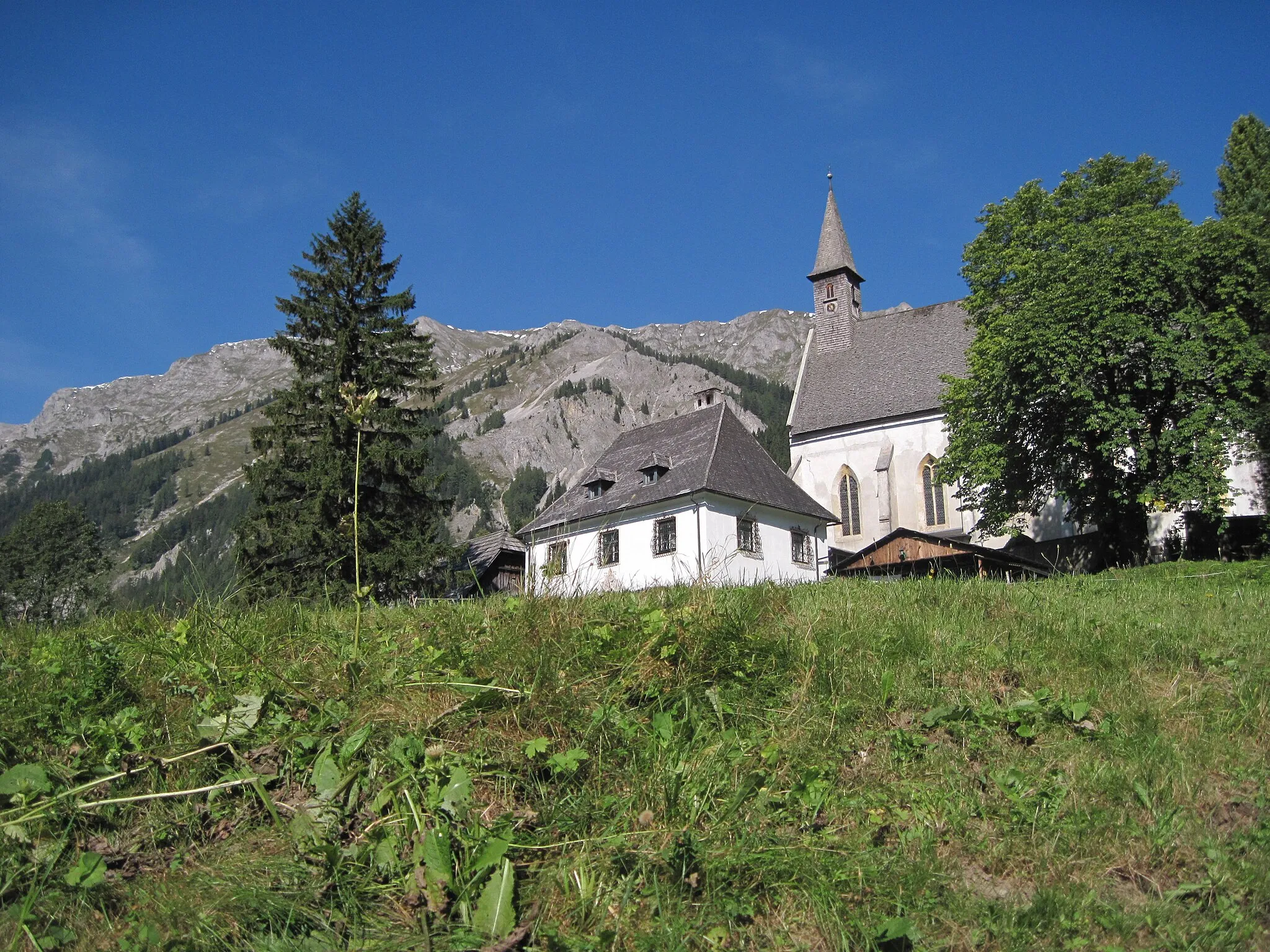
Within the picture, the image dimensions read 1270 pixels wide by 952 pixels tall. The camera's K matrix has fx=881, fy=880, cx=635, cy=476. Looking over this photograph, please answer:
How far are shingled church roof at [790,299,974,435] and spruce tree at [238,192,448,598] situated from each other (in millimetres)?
22329

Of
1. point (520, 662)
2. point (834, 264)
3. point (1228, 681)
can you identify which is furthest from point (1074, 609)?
point (834, 264)

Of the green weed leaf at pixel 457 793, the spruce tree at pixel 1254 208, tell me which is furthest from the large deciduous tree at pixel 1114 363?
the green weed leaf at pixel 457 793

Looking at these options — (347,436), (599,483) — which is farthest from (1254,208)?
(347,436)

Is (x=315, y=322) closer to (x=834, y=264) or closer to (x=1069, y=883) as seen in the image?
(x=1069, y=883)

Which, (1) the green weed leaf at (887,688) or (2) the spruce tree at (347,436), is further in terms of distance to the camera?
(2) the spruce tree at (347,436)

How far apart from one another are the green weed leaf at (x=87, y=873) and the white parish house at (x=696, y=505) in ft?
77.1

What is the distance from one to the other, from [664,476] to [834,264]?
2544cm

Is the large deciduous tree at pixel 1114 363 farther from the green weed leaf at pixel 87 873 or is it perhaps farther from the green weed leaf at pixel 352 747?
the green weed leaf at pixel 87 873

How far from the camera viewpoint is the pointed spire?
53.4 m

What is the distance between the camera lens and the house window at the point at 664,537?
1272 inches

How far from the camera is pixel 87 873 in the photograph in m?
4.02

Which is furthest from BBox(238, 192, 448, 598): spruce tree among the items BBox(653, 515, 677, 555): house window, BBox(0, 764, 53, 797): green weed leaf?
BBox(0, 764, 53, 797): green weed leaf

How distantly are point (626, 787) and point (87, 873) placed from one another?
2.54m

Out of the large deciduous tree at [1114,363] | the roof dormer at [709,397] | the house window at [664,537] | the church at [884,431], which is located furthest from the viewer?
the church at [884,431]
